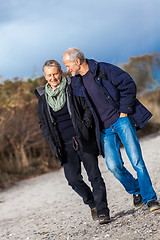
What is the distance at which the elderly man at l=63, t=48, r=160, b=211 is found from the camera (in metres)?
4.16

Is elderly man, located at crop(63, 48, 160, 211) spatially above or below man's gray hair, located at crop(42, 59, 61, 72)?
below

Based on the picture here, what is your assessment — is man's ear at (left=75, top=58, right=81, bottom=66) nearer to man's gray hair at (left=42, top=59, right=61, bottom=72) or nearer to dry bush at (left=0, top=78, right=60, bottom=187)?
man's gray hair at (left=42, top=59, right=61, bottom=72)

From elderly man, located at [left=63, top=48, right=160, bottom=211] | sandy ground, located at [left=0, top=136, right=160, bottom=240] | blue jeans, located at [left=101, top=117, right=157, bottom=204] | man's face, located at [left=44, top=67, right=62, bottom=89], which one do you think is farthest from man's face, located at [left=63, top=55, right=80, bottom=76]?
sandy ground, located at [left=0, top=136, right=160, bottom=240]

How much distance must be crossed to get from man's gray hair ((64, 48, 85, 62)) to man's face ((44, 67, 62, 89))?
0.71ft

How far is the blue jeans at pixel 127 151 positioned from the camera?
4.21 metres

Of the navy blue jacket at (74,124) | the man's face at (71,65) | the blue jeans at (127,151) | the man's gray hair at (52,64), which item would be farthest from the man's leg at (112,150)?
the man's gray hair at (52,64)

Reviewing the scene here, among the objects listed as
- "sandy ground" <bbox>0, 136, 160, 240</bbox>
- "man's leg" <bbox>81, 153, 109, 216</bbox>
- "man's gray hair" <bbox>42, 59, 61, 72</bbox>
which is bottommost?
"sandy ground" <bbox>0, 136, 160, 240</bbox>

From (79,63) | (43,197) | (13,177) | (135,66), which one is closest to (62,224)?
(79,63)

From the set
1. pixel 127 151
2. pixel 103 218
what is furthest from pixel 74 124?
pixel 103 218

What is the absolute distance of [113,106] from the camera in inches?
166

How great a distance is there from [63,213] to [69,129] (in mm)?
2366

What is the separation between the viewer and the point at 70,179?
4406mm

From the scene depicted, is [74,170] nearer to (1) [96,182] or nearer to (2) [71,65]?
(1) [96,182]

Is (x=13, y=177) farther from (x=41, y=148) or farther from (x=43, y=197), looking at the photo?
(x=43, y=197)
